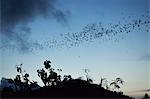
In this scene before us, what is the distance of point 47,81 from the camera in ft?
180

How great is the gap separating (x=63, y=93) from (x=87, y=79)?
8.64 meters

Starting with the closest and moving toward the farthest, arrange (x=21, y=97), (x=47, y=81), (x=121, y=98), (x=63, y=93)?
(x=21, y=97)
(x=63, y=93)
(x=121, y=98)
(x=47, y=81)

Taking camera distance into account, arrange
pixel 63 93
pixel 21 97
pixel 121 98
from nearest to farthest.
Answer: pixel 21 97, pixel 63 93, pixel 121 98

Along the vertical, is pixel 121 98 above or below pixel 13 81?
below

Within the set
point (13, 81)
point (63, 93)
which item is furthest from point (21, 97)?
point (13, 81)

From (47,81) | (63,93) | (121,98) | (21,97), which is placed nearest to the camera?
(21,97)

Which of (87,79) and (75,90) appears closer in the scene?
(75,90)

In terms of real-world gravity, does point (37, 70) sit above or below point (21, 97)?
above

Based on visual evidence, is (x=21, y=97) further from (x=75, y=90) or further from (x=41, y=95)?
(x=75, y=90)

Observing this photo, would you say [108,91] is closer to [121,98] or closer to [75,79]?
[121,98]

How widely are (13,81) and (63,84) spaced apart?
39.8 ft

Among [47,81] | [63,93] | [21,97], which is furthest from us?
[47,81]

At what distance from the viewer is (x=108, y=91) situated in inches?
2119

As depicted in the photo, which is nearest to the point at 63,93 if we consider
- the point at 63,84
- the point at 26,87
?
the point at 63,84
